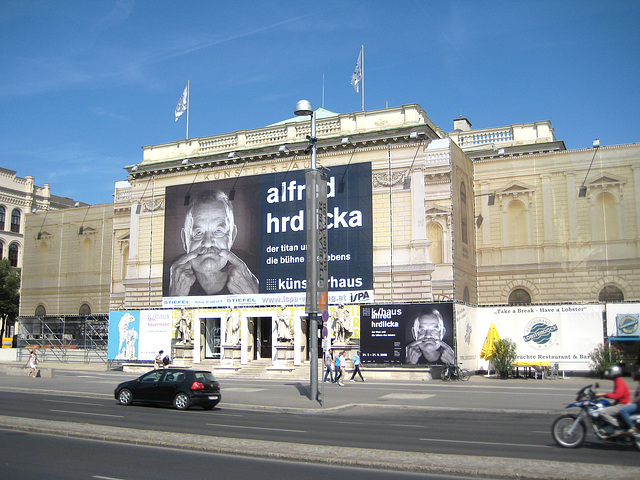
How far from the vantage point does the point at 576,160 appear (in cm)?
4209

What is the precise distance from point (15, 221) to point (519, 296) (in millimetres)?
65627

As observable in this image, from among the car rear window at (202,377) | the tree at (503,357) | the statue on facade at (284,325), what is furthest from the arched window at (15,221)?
the car rear window at (202,377)

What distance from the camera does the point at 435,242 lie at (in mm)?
39875

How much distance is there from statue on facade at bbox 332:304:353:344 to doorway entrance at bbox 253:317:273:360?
710 centimetres

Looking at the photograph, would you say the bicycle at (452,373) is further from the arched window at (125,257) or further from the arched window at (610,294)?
the arched window at (125,257)

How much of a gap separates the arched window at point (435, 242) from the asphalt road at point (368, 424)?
29.1ft

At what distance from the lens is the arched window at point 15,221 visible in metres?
82.5

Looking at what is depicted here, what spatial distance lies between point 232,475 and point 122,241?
44950mm

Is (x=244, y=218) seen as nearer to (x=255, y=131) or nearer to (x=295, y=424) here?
(x=255, y=131)

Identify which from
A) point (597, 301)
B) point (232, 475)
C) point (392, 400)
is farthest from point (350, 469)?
point (597, 301)

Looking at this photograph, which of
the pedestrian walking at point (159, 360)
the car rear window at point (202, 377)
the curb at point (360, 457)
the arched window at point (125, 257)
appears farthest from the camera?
the arched window at point (125, 257)

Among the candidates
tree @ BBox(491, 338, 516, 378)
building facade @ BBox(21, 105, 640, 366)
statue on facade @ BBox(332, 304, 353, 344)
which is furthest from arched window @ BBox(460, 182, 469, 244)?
statue on facade @ BBox(332, 304, 353, 344)

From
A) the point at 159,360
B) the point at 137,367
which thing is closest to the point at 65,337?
the point at 137,367

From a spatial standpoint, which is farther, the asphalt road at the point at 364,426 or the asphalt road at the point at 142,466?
the asphalt road at the point at 364,426
